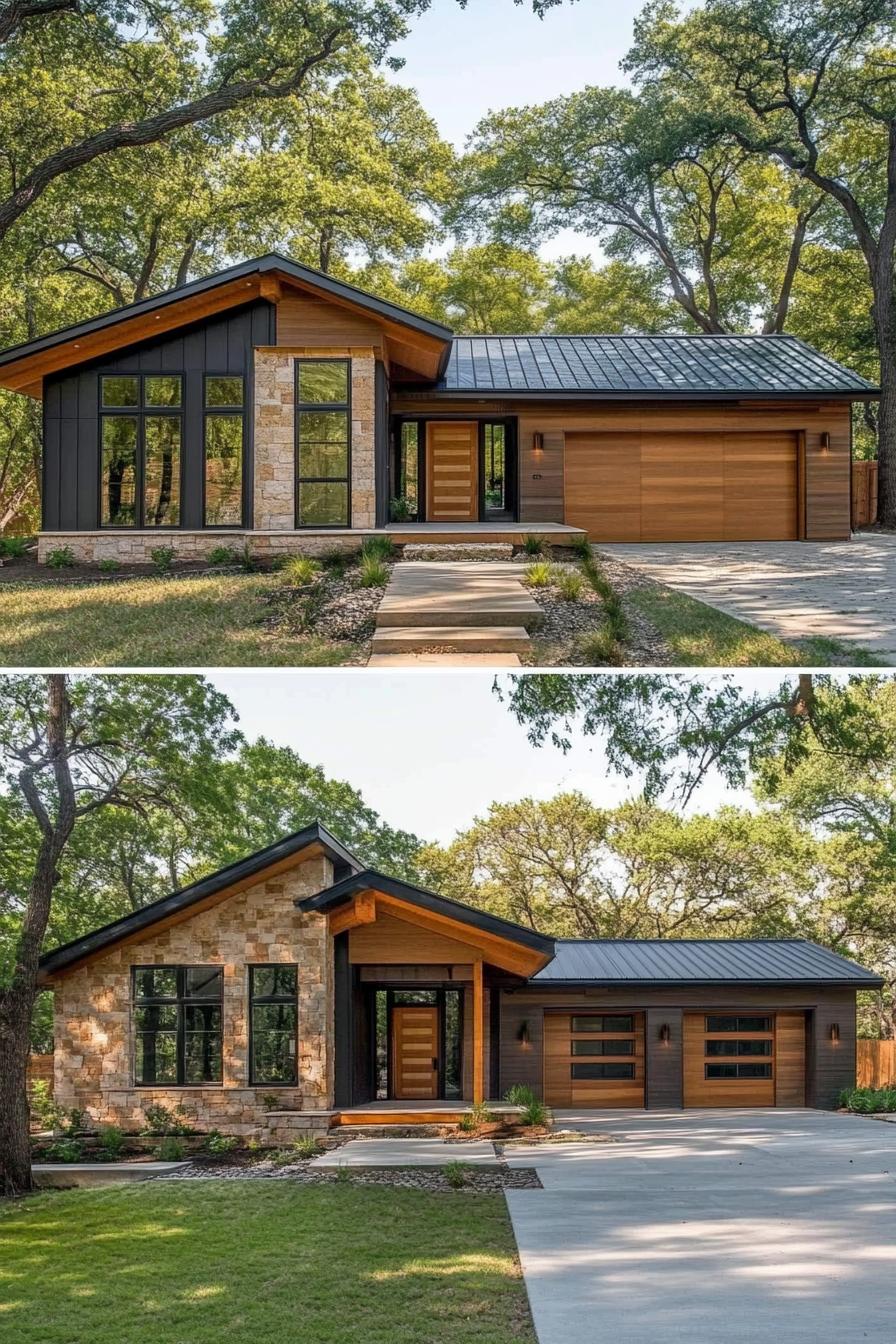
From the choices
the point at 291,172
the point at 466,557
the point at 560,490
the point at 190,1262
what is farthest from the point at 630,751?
the point at 291,172

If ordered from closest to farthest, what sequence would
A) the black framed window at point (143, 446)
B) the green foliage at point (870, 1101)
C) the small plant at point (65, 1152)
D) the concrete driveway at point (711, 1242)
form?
the concrete driveway at point (711, 1242) → the small plant at point (65, 1152) → the black framed window at point (143, 446) → the green foliage at point (870, 1101)

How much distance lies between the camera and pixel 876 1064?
18.4m

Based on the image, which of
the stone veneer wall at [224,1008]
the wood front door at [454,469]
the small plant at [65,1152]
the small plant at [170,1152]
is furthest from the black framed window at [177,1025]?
the wood front door at [454,469]

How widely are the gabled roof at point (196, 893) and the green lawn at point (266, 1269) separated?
415 cm

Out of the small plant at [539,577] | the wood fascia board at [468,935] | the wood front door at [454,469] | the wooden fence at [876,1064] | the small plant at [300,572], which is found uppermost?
the wood front door at [454,469]

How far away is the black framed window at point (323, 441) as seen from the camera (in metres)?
15.3

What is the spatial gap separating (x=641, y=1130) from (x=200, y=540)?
347 inches

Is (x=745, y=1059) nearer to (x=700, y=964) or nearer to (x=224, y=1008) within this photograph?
(x=700, y=964)

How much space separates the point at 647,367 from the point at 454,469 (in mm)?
3758

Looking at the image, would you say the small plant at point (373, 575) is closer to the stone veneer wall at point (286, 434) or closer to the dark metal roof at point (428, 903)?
the stone veneer wall at point (286, 434)

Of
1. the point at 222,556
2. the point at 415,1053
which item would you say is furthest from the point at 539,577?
the point at 415,1053

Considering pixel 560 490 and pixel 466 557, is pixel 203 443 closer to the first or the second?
pixel 466 557

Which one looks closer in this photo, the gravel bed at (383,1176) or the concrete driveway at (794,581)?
the gravel bed at (383,1176)

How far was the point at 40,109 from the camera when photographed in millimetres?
19828
